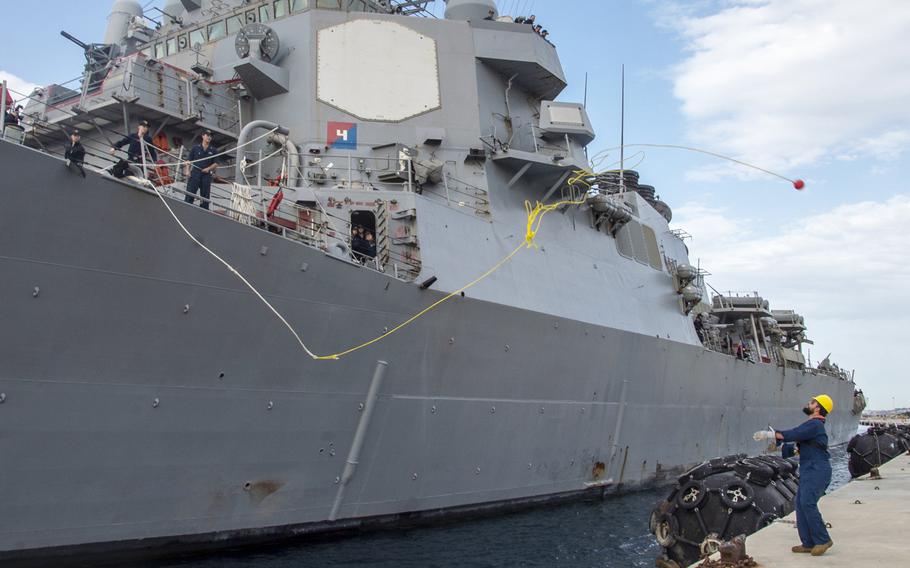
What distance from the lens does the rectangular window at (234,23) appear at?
12211mm

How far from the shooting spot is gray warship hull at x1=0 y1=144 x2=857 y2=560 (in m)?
6.03

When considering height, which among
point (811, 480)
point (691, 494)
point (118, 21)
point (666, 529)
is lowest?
point (666, 529)

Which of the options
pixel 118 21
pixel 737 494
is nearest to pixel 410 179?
pixel 737 494

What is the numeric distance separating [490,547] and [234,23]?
923 centimetres

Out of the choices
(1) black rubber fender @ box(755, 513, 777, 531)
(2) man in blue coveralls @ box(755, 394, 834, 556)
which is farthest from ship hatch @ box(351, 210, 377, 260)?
(2) man in blue coveralls @ box(755, 394, 834, 556)

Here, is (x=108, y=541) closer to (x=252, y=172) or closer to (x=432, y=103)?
(x=252, y=172)

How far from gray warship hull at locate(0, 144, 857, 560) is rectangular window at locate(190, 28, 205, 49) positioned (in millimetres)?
6688

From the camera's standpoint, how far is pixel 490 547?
8.84 meters

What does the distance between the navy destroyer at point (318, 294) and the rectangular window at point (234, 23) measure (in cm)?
3

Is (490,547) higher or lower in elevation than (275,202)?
lower

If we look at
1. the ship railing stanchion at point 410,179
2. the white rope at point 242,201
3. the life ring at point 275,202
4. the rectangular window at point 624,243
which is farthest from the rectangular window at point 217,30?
the rectangular window at point 624,243

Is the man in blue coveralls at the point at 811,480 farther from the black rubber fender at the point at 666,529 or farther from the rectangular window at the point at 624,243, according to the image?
the rectangular window at the point at 624,243

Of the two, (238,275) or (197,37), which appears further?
(197,37)

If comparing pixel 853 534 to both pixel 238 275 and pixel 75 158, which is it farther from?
pixel 75 158
